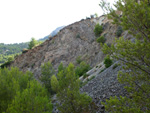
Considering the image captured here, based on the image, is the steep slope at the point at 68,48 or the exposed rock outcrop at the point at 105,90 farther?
the steep slope at the point at 68,48

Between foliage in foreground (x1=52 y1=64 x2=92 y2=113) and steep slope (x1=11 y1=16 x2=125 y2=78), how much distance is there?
871 inches

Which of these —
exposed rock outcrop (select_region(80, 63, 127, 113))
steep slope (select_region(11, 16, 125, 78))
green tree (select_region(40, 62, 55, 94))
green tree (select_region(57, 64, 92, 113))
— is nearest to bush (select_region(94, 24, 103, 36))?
steep slope (select_region(11, 16, 125, 78))

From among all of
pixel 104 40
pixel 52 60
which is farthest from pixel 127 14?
pixel 52 60

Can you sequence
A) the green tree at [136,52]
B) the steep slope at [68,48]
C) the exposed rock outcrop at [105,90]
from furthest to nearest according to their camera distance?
the steep slope at [68,48] → the exposed rock outcrop at [105,90] → the green tree at [136,52]

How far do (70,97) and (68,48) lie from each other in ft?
100

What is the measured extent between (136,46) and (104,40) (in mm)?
26285

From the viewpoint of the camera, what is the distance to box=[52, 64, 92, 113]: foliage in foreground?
647 centimetres

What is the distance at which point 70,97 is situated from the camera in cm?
647

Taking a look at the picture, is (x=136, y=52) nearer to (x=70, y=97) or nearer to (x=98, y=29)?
(x=70, y=97)

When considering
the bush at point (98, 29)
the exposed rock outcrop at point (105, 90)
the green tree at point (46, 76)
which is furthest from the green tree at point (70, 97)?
the bush at point (98, 29)

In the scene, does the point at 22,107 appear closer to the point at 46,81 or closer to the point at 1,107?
the point at 1,107

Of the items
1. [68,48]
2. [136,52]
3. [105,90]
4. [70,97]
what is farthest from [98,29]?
[136,52]

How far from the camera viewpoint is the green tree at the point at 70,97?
6469mm

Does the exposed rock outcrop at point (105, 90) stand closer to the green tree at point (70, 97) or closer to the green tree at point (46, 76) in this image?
the green tree at point (70, 97)
